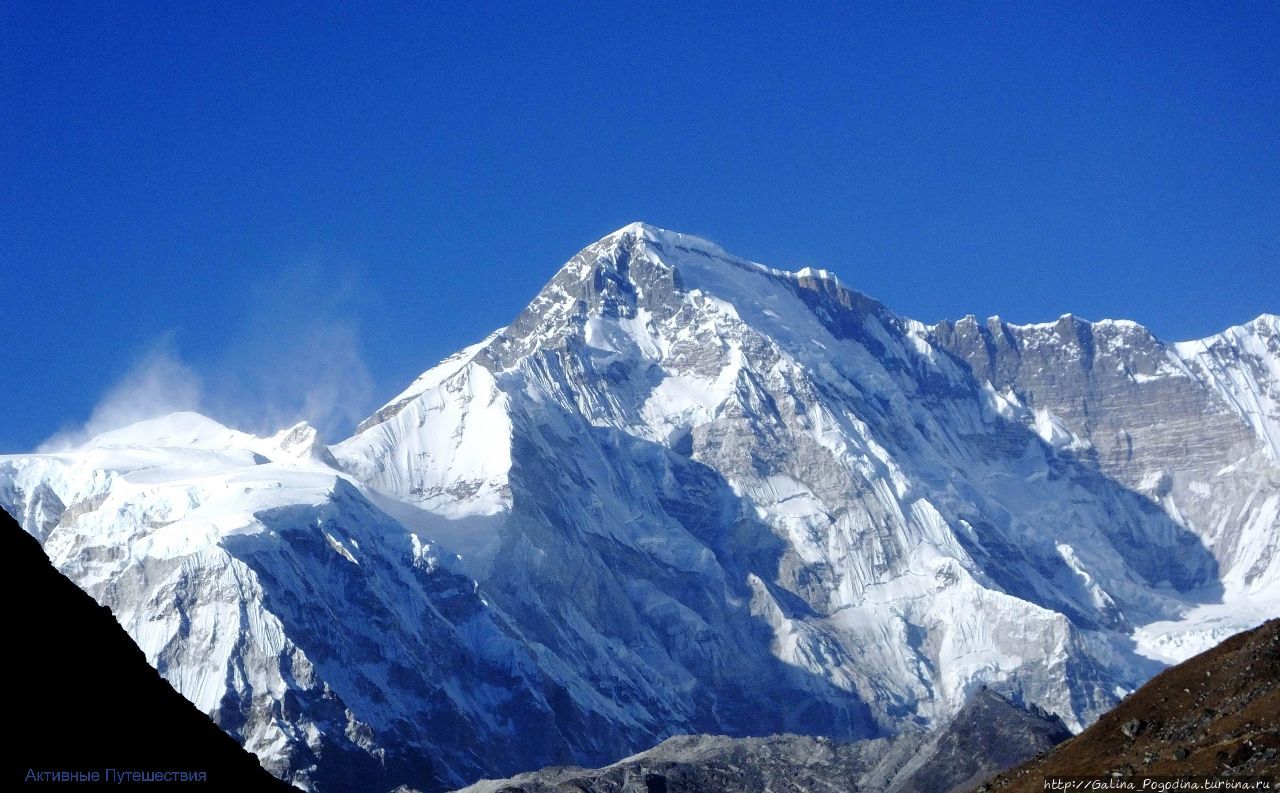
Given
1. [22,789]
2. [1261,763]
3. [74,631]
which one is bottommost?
[1261,763]

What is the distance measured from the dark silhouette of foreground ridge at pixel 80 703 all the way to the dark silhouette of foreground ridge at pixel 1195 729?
158ft

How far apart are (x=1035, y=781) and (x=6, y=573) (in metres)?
58.8

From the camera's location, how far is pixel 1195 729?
362ft

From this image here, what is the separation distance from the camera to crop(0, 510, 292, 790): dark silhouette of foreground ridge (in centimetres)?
9194

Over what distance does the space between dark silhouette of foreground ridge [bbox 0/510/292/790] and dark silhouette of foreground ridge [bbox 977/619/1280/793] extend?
48.1 meters

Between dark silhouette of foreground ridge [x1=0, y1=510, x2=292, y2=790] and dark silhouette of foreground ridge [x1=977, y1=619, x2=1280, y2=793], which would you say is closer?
dark silhouette of foreground ridge [x1=0, y1=510, x2=292, y2=790]

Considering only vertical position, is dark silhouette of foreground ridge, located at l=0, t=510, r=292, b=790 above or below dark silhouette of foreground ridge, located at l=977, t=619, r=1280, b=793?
above

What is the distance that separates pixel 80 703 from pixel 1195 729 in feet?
197

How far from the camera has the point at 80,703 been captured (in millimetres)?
95625

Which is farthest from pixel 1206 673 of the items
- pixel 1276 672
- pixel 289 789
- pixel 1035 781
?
pixel 289 789

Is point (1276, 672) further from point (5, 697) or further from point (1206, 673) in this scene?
point (5, 697)

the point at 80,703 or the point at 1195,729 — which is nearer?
the point at 80,703

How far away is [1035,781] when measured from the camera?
115 meters

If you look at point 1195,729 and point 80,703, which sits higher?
point 80,703
